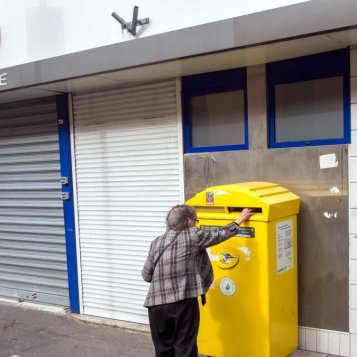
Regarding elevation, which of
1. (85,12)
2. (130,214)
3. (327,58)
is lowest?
(130,214)

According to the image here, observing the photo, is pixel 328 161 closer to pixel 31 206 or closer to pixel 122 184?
pixel 122 184

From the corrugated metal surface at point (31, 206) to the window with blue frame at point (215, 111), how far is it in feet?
6.48

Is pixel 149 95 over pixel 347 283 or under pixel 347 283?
over

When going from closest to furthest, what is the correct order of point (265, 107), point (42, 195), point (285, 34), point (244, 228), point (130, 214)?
point (285, 34), point (244, 228), point (265, 107), point (130, 214), point (42, 195)

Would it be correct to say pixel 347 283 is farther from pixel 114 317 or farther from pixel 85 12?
pixel 85 12

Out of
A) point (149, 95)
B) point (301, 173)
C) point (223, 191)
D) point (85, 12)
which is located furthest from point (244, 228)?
point (85, 12)

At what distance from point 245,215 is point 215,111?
1.51 m

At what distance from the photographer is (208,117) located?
16.2ft

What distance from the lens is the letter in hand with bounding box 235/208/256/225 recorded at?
3.75 meters

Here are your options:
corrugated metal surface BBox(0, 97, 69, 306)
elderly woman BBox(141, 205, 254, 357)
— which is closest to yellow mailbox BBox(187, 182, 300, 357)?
elderly woman BBox(141, 205, 254, 357)

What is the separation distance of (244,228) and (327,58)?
67.3 inches

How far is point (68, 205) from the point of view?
596 cm

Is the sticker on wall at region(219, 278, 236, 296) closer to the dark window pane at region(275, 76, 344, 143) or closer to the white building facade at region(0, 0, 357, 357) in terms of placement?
the white building facade at region(0, 0, 357, 357)

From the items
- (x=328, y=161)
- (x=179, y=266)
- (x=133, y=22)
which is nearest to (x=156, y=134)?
(x=133, y=22)
